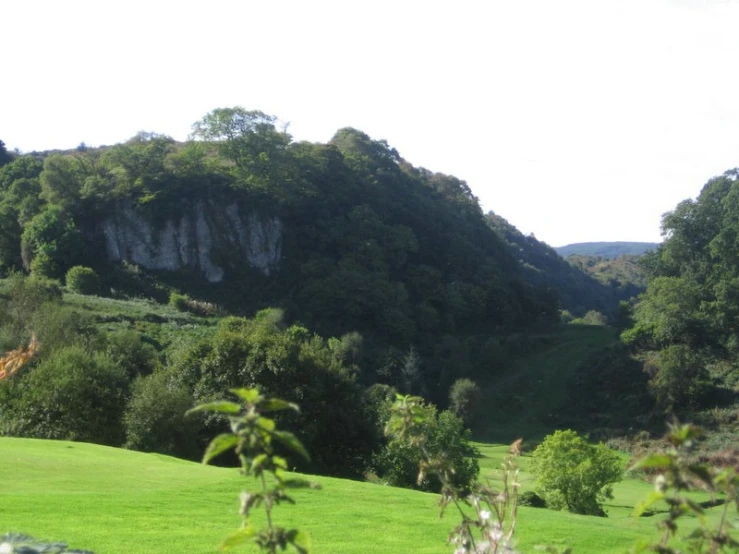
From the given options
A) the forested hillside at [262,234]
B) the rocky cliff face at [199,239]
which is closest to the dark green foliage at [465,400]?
the forested hillside at [262,234]

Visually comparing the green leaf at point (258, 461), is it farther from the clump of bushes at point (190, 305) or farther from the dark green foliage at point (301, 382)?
the clump of bushes at point (190, 305)

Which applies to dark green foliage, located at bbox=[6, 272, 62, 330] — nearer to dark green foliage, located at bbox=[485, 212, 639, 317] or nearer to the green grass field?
the green grass field

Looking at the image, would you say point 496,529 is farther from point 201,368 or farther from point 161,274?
point 161,274

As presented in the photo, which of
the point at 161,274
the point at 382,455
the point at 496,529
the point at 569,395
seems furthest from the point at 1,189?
the point at 496,529

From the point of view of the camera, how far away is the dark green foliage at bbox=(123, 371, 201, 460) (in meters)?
25.9

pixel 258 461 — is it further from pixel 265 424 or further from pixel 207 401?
pixel 207 401

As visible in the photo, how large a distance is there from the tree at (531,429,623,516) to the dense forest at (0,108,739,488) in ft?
68.2

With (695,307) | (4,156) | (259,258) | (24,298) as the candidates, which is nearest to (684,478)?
(24,298)

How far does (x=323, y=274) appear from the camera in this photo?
69.1 m

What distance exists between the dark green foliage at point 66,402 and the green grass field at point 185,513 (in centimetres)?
807

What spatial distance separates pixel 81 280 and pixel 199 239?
12698 mm

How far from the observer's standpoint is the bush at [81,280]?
59088 mm

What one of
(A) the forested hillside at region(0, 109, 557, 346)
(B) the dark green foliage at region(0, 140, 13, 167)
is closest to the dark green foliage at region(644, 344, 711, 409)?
(A) the forested hillside at region(0, 109, 557, 346)

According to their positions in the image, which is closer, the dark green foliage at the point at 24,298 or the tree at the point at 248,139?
the dark green foliage at the point at 24,298
